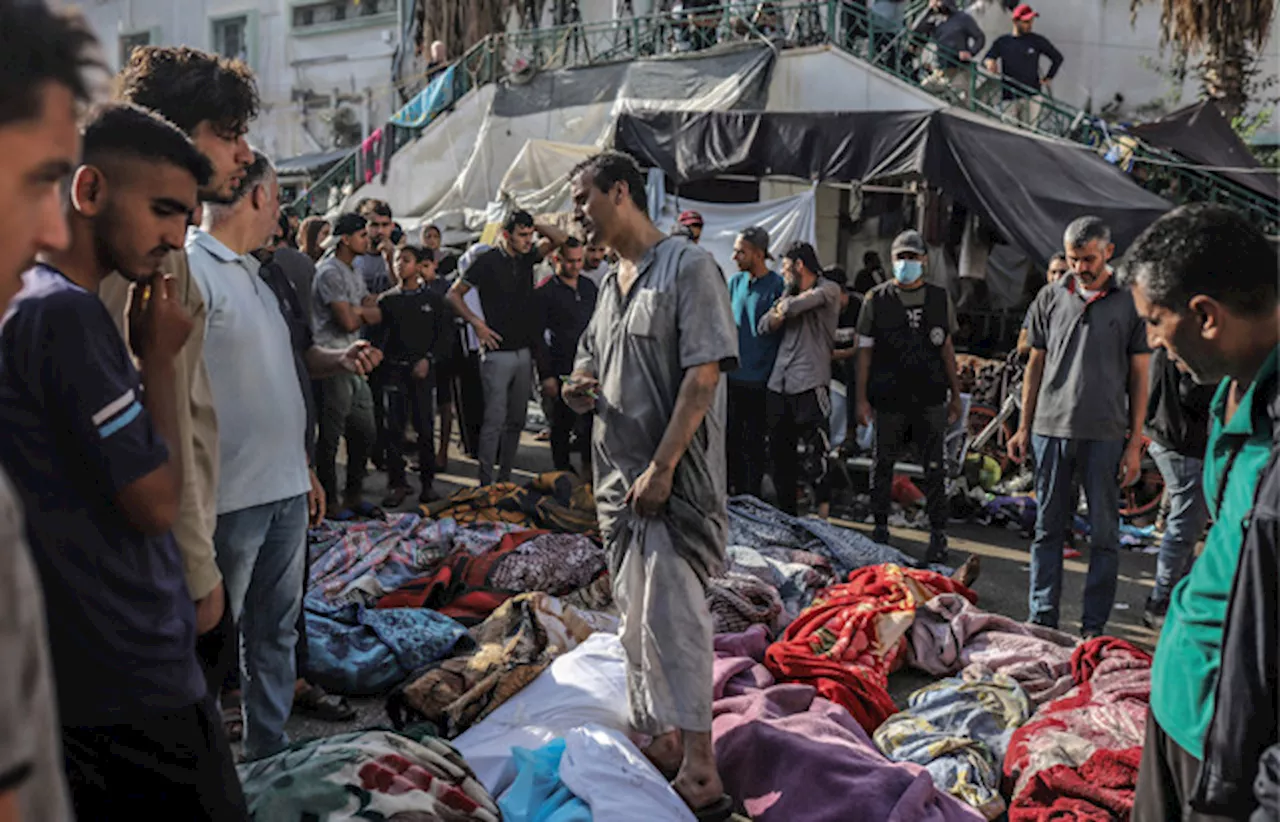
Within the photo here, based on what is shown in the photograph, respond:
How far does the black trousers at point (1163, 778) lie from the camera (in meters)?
2.10

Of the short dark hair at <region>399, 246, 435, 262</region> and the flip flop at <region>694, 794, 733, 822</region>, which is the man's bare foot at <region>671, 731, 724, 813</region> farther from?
the short dark hair at <region>399, 246, 435, 262</region>

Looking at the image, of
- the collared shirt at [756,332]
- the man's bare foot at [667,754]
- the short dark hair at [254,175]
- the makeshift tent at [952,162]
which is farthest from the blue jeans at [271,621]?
the makeshift tent at [952,162]

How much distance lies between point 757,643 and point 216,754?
10.0 feet

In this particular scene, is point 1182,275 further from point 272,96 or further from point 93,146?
point 272,96

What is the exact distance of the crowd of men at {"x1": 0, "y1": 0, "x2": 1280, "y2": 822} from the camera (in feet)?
5.38

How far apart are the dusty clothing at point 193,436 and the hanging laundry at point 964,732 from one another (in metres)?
2.49

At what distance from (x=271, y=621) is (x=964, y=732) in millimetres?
2515

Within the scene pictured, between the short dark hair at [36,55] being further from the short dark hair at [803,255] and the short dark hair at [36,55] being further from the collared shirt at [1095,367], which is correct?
the short dark hair at [803,255]

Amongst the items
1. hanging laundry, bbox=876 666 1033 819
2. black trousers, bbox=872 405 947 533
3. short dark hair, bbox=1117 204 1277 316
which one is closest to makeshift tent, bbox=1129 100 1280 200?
black trousers, bbox=872 405 947 533

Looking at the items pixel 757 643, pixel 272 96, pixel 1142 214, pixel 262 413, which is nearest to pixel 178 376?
pixel 262 413

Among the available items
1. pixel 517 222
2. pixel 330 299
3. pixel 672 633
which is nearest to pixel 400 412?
pixel 330 299

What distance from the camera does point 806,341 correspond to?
7195 mm

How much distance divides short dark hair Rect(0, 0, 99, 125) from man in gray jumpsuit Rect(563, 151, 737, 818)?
7.50 feet

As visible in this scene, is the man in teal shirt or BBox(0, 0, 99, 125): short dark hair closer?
BBox(0, 0, 99, 125): short dark hair
